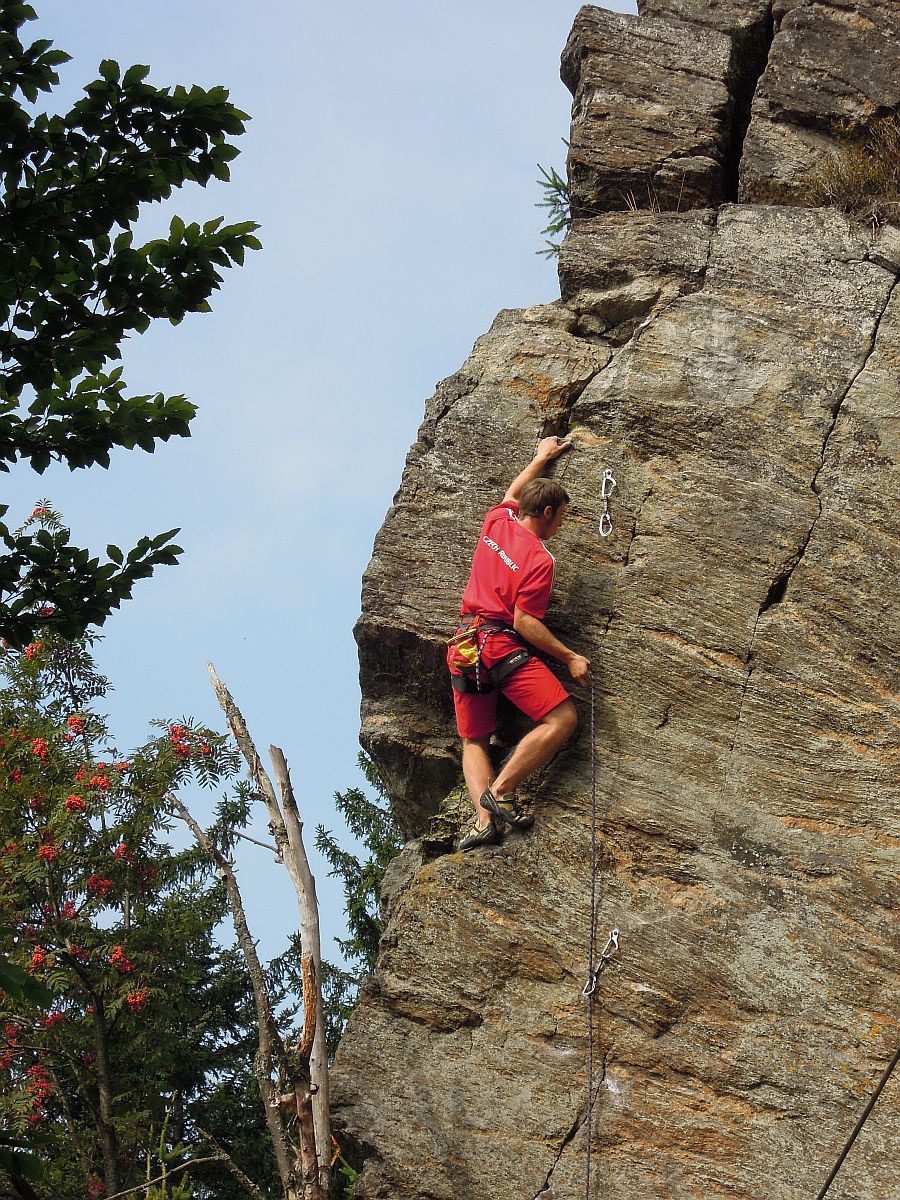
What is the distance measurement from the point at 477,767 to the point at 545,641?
98cm

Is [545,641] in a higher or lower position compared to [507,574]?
lower

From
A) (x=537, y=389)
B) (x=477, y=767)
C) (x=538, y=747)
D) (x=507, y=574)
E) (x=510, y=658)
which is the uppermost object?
(x=537, y=389)

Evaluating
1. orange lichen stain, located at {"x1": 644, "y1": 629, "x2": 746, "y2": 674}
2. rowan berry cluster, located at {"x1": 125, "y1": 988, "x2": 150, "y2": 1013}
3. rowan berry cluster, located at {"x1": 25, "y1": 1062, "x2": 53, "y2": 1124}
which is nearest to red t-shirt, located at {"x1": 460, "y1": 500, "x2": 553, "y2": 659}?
orange lichen stain, located at {"x1": 644, "y1": 629, "x2": 746, "y2": 674}

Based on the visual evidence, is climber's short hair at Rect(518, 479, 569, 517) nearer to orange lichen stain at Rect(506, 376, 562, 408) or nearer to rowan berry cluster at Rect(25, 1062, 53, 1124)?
orange lichen stain at Rect(506, 376, 562, 408)

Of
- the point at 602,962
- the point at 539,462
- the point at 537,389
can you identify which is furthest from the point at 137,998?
the point at 537,389

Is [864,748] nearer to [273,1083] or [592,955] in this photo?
[592,955]

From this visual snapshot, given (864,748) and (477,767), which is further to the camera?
(477,767)

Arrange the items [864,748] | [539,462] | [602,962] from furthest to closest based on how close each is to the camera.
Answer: [539,462] → [864,748] → [602,962]

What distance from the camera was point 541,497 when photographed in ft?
29.8

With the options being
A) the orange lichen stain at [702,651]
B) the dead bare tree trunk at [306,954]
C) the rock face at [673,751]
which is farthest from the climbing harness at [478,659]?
the dead bare tree trunk at [306,954]

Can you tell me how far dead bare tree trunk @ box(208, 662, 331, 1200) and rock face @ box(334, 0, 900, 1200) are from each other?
1.58ft

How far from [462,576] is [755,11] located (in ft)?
20.5

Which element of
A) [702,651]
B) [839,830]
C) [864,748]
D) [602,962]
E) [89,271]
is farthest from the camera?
[702,651]

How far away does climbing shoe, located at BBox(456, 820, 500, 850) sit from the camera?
881cm
